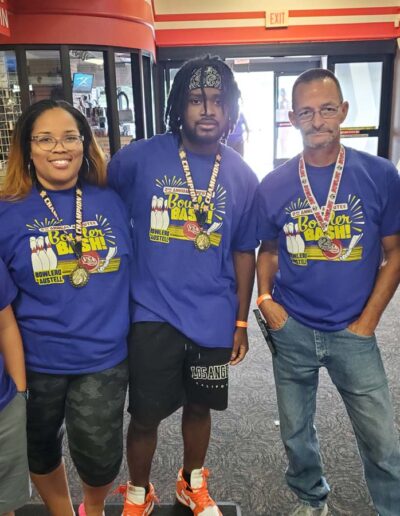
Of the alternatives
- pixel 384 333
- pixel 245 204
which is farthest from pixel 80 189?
pixel 384 333

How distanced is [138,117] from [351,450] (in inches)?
214

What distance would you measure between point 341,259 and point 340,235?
0.26 feet

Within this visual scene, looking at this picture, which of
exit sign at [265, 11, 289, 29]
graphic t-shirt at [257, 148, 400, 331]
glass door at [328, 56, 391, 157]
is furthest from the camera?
glass door at [328, 56, 391, 157]

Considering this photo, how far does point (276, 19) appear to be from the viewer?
7461 mm

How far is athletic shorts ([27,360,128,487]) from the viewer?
149cm

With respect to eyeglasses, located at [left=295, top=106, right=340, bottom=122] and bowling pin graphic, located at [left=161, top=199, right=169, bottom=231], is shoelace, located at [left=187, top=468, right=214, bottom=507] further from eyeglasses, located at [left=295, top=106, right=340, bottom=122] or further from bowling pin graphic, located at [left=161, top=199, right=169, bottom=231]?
eyeglasses, located at [left=295, top=106, right=340, bottom=122]

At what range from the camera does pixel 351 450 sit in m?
2.30

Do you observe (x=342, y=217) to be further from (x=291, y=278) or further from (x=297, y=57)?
(x=297, y=57)

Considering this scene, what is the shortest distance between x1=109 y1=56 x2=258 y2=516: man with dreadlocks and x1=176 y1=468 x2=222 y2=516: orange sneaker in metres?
0.29

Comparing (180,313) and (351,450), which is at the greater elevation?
(180,313)

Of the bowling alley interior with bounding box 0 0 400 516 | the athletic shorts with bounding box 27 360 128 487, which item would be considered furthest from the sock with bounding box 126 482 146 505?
the athletic shorts with bounding box 27 360 128 487

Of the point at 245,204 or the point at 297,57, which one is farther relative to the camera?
the point at 297,57

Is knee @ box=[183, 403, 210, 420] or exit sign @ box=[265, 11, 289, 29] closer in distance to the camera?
knee @ box=[183, 403, 210, 420]

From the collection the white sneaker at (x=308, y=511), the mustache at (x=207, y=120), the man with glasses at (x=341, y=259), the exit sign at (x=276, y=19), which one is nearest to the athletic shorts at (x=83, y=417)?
the man with glasses at (x=341, y=259)
